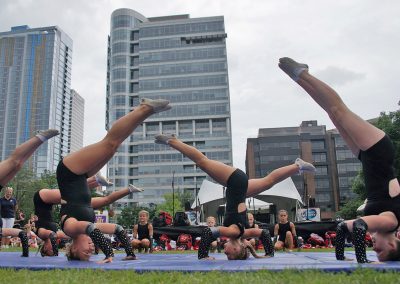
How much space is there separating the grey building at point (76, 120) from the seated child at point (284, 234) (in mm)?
132991

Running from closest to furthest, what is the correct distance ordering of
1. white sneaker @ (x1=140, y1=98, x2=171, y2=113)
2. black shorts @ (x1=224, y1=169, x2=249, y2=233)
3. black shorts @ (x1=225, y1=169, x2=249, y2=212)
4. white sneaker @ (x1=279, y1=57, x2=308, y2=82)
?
1. white sneaker @ (x1=279, y1=57, x2=308, y2=82)
2. white sneaker @ (x1=140, y1=98, x2=171, y2=113)
3. black shorts @ (x1=224, y1=169, x2=249, y2=233)
4. black shorts @ (x1=225, y1=169, x2=249, y2=212)

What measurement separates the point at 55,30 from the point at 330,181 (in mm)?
89032

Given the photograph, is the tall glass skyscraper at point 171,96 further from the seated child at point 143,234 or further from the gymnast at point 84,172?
the gymnast at point 84,172

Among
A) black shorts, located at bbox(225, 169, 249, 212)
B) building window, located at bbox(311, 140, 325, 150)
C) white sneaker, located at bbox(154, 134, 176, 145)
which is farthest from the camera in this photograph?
building window, located at bbox(311, 140, 325, 150)

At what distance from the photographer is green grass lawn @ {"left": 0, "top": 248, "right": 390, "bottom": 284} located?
3.84 m

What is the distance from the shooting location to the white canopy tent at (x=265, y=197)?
1078 inches

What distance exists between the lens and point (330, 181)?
276ft

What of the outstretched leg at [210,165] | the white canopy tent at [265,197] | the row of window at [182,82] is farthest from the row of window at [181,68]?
the outstretched leg at [210,165]

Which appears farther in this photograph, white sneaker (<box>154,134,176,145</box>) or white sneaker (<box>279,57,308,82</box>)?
white sneaker (<box>154,134,176,145</box>)

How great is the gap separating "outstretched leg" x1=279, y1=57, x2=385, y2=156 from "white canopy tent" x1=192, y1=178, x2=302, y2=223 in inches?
823

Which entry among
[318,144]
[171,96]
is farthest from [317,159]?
[171,96]

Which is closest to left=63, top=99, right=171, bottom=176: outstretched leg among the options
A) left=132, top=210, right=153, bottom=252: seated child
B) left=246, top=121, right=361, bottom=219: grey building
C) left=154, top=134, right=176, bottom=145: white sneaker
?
left=154, top=134, right=176, bottom=145: white sneaker

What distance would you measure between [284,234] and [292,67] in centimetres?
760

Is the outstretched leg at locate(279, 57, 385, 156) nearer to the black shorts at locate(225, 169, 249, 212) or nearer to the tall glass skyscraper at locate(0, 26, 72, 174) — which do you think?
the black shorts at locate(225, 169, 249, 212)
